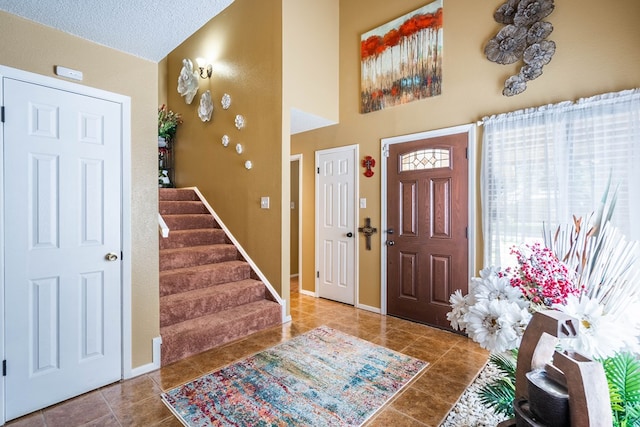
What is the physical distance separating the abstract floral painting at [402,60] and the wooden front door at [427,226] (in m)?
0.59

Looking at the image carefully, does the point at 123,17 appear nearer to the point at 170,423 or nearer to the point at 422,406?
the point at 170,423

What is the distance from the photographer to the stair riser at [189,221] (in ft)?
13.2

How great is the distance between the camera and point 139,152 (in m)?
2.46

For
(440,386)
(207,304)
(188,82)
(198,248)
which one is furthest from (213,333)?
(188,82)

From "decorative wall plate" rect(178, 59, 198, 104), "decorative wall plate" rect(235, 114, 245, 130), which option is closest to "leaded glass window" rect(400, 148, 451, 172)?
"decorative wall plate" rect(235, 114, 245, 130)

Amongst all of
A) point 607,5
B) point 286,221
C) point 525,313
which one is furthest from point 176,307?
point 607,5

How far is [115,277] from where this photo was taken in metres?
2.34

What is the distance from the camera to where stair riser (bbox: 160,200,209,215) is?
14.0ft

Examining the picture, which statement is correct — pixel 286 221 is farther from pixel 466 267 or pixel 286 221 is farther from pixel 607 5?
pixel 607 5

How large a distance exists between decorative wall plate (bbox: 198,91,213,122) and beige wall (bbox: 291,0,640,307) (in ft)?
4.30

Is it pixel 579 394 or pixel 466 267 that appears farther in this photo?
pixel 466 267

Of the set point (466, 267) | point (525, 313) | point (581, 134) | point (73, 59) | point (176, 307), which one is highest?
point (73, 59)

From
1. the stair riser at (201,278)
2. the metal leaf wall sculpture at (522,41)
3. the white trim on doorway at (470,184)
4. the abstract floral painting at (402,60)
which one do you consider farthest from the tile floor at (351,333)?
the abstract floral painting at (402,60)

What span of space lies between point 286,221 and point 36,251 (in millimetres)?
2157
